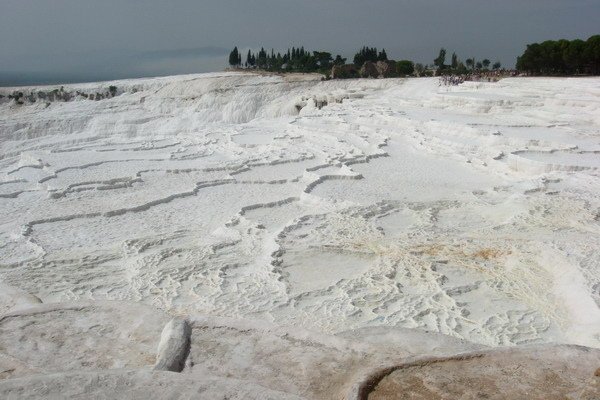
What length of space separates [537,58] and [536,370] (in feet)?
83.8

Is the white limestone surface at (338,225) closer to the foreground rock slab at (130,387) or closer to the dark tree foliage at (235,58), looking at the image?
the foreground rock slab at (130,387)

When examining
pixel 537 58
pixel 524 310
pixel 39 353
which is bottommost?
pixel 524 310

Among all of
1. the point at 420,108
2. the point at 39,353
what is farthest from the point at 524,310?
the point at 420,108

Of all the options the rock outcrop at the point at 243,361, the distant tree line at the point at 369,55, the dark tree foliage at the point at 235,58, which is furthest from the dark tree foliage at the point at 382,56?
the rock outcrop at the point at 243,361

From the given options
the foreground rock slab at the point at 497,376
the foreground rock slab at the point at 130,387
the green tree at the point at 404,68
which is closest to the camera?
the foreground rock slab at the point at 130,387

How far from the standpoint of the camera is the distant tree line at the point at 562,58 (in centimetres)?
2252

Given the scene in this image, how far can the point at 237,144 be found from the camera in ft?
35.1

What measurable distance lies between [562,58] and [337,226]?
72.4 ft

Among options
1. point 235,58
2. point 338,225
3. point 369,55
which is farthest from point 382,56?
point 338,225

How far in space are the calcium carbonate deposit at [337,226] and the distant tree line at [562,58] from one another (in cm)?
1236

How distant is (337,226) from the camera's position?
5609mm

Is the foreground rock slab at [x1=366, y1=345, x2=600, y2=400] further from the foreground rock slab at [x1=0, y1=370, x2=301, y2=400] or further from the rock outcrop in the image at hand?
the foreground rock slab at [x1=0, y1=370, x2=301, y2=400]

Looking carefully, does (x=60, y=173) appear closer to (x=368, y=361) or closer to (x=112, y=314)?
(x=112, y=314)

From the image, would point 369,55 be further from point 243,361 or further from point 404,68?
point 243,361
